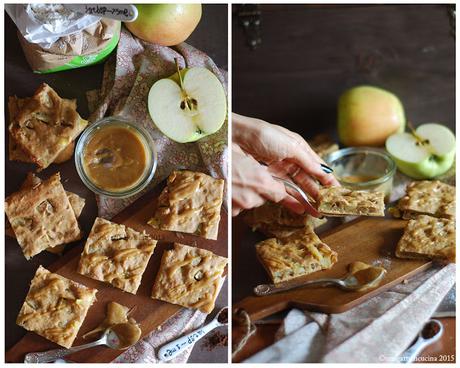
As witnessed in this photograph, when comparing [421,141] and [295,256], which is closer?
[295,256]

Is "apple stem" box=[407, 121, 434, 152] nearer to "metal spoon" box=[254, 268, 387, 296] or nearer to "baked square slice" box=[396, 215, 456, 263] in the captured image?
"baked square slice" box=[396, 215, 456, 263]

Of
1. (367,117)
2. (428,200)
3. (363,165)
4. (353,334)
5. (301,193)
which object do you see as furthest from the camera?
(367,117)

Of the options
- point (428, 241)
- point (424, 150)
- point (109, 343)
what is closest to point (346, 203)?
point (428, 241)

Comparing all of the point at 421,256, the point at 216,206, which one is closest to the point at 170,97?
the point at 216,206

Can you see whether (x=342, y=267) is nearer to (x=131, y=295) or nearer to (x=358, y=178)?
(x=358, y=178)

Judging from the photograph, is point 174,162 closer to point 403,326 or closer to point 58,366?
point 58,366

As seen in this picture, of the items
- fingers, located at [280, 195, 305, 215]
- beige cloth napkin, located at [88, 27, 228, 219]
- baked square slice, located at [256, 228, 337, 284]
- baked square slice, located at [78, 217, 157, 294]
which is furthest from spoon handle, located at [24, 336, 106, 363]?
fingers, located at [280, 195, 305, 215]
